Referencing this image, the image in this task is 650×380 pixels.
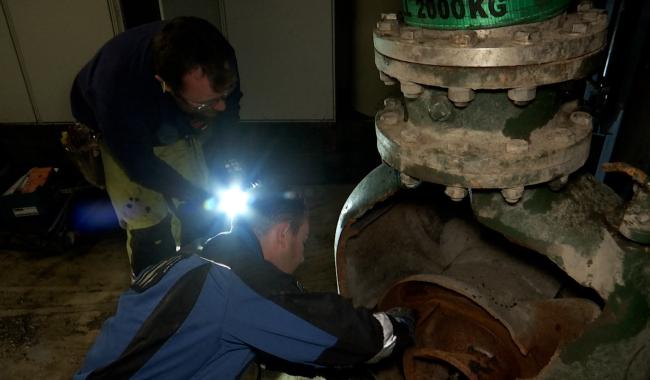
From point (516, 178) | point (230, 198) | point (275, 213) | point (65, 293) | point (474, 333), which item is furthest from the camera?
point (65, 293)

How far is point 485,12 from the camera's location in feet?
3.68

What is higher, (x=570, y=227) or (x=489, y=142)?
(x=489, y=142)

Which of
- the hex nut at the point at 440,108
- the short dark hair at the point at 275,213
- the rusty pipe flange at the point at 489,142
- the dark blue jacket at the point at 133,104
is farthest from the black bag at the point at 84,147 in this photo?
the hex nut at the point at 440,108

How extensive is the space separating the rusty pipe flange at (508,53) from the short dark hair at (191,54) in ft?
3.35

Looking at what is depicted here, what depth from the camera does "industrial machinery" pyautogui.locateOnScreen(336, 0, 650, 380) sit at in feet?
3.71

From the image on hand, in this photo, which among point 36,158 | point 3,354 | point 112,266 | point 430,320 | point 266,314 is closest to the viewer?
point 266,314

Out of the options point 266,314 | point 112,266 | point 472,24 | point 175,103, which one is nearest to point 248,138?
point 112,266

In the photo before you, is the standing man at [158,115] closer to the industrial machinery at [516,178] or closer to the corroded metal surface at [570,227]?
the industrial machinery at [516,178]

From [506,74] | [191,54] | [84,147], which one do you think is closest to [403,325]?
[506,74]

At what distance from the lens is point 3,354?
2.76 metres

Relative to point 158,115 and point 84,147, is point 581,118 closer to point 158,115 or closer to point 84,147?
point 158,115

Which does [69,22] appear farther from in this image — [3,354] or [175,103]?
[3,354]

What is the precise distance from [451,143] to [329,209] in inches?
102

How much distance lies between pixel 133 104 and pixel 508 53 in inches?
65.2
